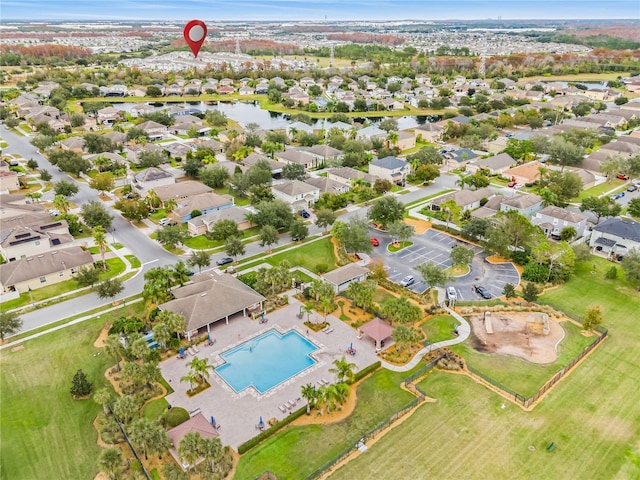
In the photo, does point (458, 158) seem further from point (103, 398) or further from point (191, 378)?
point (103, 398)

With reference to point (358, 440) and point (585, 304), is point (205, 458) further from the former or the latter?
point (585, 304)

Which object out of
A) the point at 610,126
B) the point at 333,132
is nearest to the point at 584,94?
the point at 610,126

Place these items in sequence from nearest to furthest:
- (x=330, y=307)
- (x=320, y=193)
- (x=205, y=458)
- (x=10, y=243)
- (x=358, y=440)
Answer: (x=205, y=458) < (x=358, y=440) < (x=330, y=307) < (x=10, y=243) < (x=320, y=193)

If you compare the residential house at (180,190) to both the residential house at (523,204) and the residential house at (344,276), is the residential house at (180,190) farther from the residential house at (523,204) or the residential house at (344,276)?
the residential house at (523,204)

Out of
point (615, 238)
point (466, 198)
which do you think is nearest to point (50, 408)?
point (466, 198)

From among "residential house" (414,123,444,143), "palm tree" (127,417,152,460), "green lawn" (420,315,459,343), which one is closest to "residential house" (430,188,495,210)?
"green lawn" (420,315,459,343)

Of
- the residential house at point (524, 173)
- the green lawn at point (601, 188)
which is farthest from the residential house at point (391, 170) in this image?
the green lawn at point (601, 188)
